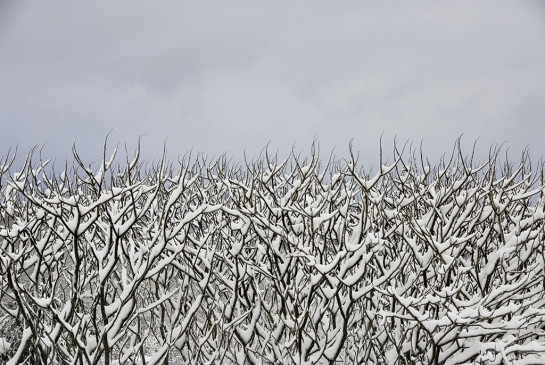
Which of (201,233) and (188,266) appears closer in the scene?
(188,266)

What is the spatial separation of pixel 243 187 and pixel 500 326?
258cm

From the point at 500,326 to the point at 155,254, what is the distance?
8.95ft

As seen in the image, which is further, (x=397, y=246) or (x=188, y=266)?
(x=397, y=246)

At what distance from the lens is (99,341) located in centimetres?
427

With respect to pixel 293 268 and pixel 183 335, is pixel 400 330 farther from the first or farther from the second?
pixel 183 335

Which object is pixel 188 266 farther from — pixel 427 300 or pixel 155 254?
pixel 427 300

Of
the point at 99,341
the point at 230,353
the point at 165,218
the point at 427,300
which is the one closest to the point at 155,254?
the point at 165,218

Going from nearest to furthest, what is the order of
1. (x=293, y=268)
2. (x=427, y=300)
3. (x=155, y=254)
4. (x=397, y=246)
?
(x=427, y=300) < (x=155, y=254) < (x=293, y=268) < (x=397, y=246)

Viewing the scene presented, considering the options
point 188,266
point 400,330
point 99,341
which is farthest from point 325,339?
point 99,341

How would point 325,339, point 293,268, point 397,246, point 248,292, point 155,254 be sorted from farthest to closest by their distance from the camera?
point 397,246
point 248,292
point 293,268
point 325,339
point 155,254

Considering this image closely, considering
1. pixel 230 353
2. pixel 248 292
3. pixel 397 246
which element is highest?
pixel 397 246

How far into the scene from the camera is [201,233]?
6074 millimetres

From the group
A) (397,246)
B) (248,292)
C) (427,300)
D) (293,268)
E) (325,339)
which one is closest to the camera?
(427,300)

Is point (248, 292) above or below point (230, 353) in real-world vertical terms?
above
